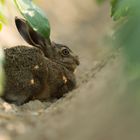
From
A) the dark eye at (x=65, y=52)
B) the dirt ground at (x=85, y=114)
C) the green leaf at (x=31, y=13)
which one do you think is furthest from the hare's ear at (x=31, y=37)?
the green leaf at (x=31, y=13)

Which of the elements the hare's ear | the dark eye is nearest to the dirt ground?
the dark eye

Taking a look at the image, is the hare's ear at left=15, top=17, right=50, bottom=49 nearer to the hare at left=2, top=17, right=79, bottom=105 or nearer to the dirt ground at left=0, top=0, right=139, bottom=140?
the hare at left=2, top=17, right=79, bottom=105

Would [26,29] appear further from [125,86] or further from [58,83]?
[125,86]

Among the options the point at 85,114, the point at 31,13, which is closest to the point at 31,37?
the point at 31,13

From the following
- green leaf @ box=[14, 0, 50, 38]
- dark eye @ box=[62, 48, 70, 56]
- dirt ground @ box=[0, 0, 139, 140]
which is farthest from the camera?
dark eye @ box=[62, 48, 70, 56]

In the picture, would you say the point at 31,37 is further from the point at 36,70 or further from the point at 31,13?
the point at 31,13

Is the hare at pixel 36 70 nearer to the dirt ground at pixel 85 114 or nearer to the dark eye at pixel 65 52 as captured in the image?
the dark eye at pixel 65 52

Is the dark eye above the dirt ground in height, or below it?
above

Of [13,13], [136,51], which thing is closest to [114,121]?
[136,51]
